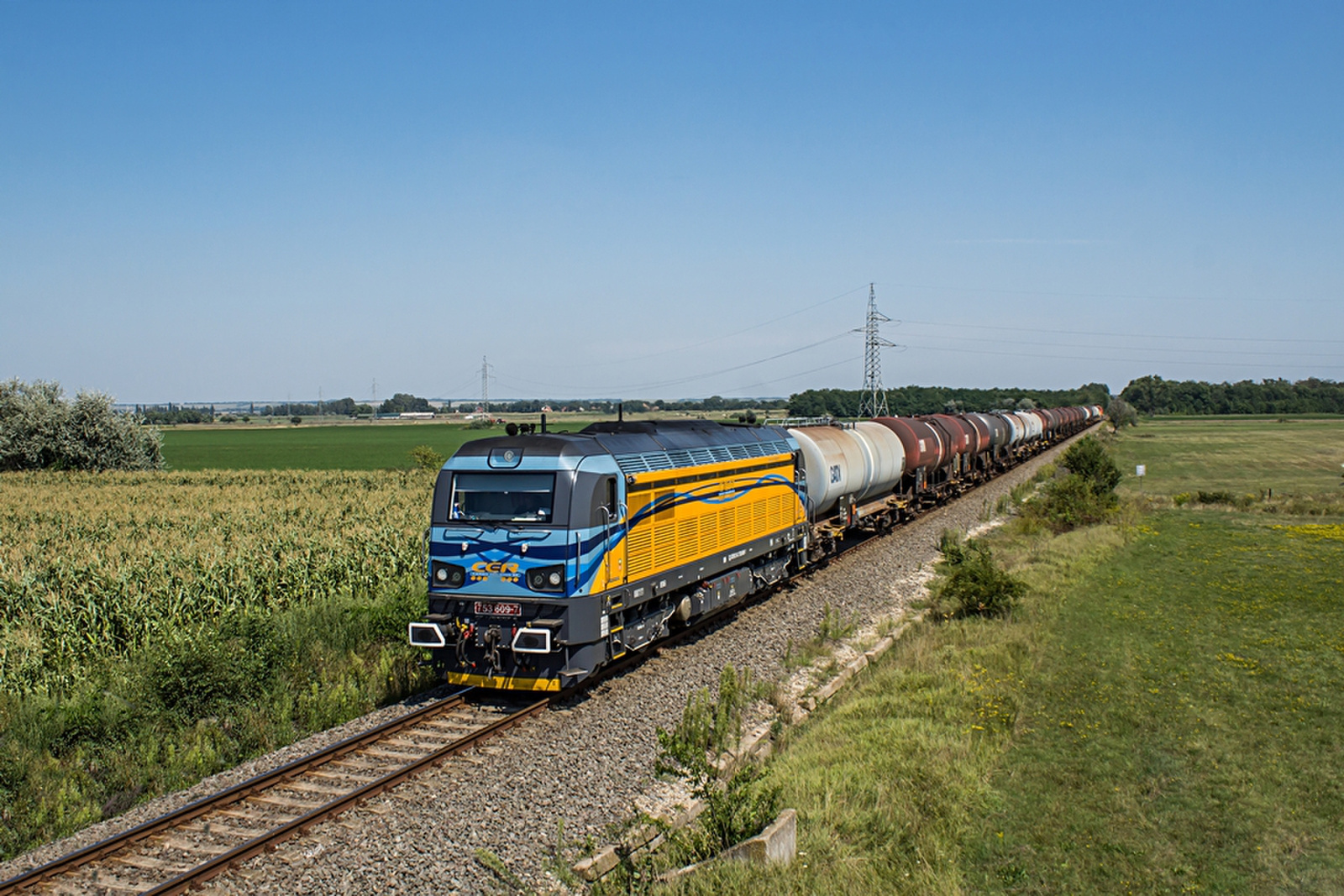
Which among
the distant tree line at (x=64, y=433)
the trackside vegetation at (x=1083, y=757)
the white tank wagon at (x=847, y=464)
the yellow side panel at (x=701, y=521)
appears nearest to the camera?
the trackside vegetation at (x=1083, y=757)

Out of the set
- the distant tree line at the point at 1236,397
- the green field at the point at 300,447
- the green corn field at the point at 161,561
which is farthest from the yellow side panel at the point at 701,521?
the distant tree line at the point at 1236,397

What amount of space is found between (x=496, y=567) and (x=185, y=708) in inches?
200

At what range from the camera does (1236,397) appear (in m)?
186

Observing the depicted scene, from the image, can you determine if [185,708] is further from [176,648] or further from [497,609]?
[497,609]

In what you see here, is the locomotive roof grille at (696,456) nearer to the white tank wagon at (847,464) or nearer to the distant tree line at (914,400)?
the white tank wagon at (847,464)

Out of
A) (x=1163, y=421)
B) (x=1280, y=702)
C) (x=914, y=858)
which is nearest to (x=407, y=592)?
(x=914, y=858)

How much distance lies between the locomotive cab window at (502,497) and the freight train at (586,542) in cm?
2

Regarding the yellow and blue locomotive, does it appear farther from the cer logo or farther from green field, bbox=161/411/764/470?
green field, bbox=161/411/764/470

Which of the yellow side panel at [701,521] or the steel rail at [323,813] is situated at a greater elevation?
the yellow side panel at [701,521]

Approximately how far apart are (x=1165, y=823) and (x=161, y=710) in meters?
13.3

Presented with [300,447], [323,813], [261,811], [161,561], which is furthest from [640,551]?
[300,447]

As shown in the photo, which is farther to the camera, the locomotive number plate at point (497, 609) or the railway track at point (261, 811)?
the locomotive number plate at point (497, 609)

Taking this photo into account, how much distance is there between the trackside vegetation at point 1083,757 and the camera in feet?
28.3

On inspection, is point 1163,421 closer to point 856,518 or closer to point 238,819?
point 856,518
